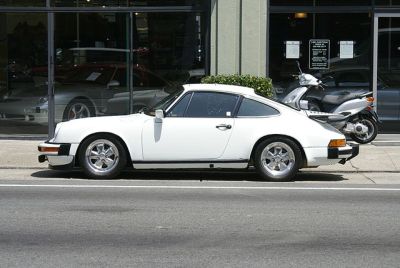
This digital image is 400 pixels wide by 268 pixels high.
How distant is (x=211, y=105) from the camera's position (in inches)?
427

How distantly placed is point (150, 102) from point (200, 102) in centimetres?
512

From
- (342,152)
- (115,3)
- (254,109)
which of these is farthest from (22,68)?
(342,152)

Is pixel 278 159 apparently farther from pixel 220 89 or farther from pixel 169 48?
pixel 169 48

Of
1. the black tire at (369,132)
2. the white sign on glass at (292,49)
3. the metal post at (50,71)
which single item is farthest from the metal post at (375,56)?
the metal post at (50,71)

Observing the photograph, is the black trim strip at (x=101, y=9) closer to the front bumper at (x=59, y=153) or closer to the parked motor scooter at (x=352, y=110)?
the parked motor scooter at (x=352, y=110)

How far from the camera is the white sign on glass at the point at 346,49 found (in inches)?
607

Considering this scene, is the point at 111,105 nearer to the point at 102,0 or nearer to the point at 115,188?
the point at 102,0

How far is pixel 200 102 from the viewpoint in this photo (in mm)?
10852

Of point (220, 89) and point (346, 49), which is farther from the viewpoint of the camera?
point (346, 49)

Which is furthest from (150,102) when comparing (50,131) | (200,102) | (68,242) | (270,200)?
(68,242)

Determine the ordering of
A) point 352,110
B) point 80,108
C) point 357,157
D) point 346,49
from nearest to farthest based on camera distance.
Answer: point 357,157 → point 352,110 → point 346,49 → point 80,108

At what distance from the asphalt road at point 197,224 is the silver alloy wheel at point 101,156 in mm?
288

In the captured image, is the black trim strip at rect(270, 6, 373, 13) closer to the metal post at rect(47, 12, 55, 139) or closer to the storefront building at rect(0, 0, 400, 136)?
the storefront building at rect(0, 0, 400, 136)

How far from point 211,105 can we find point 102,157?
1.89m
